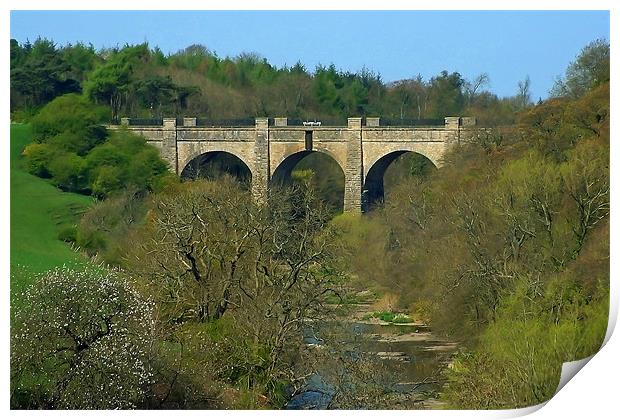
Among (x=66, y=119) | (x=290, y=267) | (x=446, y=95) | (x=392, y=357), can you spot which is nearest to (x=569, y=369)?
(x=290, y=267)

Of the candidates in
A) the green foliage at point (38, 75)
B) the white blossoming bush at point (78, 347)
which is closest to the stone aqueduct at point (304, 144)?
the green foliage at point (38, 75)

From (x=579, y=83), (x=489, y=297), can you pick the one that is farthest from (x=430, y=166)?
(x=489, y=297)

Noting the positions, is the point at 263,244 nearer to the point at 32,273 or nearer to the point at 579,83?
the point at 32,273

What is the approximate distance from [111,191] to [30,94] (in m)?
3.67

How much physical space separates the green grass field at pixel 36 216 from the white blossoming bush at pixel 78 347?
2.76 metres

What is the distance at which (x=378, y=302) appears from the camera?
80.7 feet

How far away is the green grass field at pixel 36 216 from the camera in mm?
19484

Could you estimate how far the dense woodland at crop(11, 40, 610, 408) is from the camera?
43.3ft

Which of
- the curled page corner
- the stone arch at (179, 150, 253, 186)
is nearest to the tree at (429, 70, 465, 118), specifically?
the stone arch at (179, 150, 253, 186)

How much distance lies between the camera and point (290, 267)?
54.2 ft

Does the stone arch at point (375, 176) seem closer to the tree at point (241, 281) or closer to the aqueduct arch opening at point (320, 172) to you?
the aqueduct arch opening at point (320, 172)

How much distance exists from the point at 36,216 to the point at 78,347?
12.3 metres

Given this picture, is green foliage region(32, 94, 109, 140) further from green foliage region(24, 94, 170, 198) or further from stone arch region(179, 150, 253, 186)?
stone arch region(179, 150, 253, 186)

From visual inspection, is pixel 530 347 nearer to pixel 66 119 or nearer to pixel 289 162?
pixel 66 119
